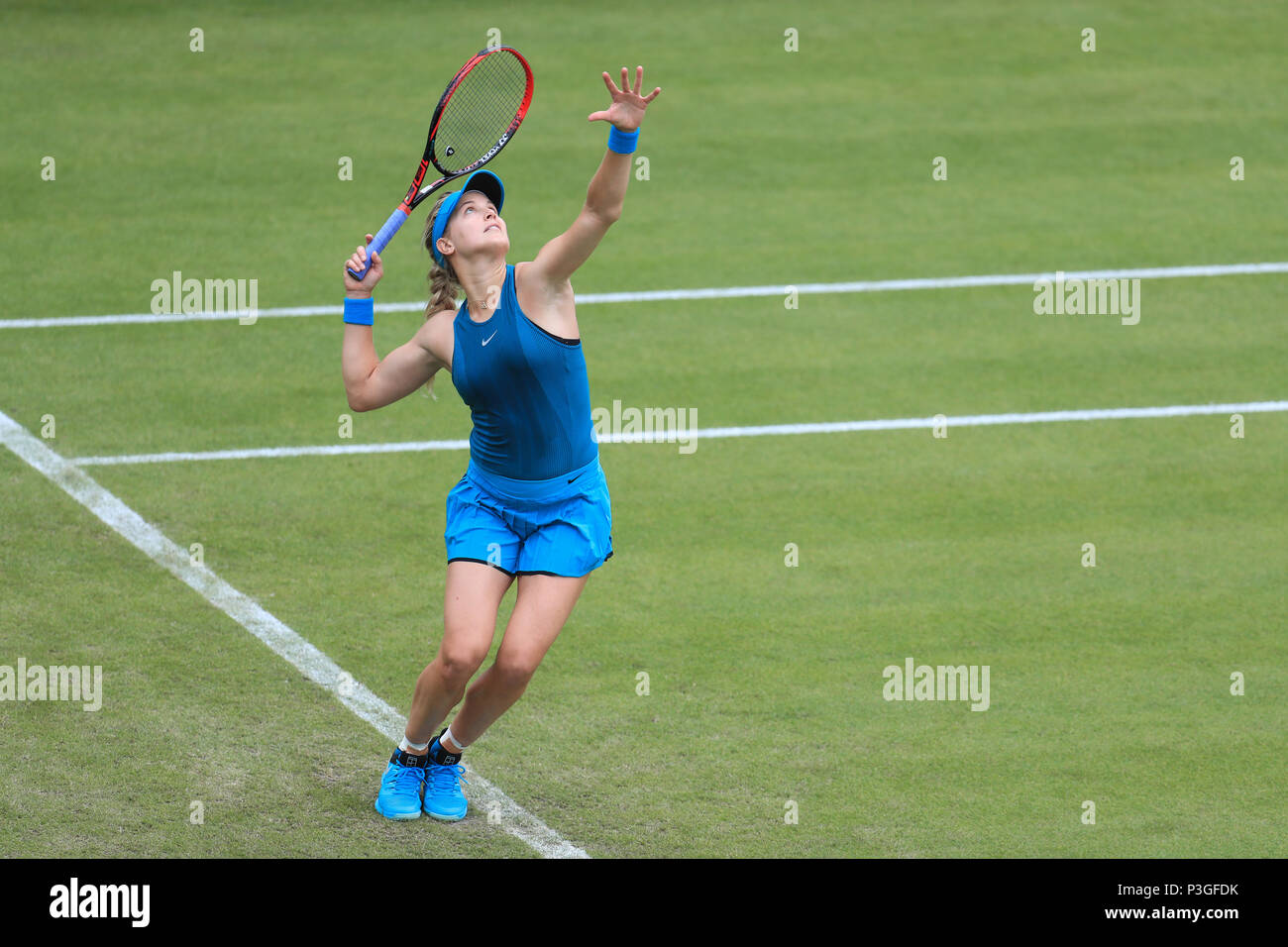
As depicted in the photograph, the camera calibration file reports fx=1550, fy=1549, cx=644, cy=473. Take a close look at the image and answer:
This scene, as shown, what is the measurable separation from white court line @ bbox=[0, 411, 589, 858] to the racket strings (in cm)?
262

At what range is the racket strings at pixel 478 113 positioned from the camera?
281 inches

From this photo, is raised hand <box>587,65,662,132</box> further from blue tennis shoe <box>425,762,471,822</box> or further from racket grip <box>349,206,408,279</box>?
blue tennis shoe <box>425,762,471,822</box>

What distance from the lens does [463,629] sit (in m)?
6.31

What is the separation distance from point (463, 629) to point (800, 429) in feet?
16.1

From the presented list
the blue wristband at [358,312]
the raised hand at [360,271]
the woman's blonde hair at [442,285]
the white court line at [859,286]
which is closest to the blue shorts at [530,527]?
the woman's blonde hair at [442,285]

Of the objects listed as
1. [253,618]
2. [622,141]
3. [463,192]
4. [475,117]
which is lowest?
[253,618]

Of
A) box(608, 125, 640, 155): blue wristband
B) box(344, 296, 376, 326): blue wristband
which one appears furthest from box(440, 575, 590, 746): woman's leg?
box(608, 125, 640, 155): blue wristband

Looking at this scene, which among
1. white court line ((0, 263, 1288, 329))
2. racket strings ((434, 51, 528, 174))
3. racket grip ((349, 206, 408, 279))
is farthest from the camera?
white court line ((0, 263, 1288, 329))

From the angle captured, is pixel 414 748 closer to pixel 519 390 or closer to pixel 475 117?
pixel 519 390

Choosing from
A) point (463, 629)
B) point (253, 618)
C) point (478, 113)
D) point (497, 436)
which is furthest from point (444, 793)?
point (478, 113)

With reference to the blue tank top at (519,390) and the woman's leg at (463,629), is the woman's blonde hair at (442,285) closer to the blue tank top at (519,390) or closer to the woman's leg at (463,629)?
the blue tank top at (519,390)

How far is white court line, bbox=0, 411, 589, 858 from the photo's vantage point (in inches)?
266

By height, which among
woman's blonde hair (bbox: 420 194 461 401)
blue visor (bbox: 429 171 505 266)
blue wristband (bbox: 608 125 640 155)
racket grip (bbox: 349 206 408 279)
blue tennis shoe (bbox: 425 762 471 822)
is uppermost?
blue wristband (bbox: 608 125 640 155)
